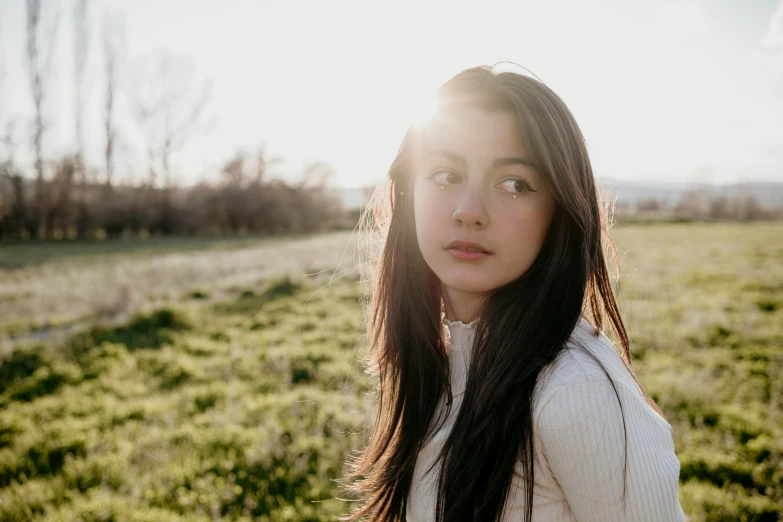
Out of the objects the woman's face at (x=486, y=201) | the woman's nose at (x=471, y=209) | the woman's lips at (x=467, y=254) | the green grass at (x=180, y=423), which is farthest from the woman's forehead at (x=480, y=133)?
the green grass at (x=180, y=423)

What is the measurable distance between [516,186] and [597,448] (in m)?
0.83

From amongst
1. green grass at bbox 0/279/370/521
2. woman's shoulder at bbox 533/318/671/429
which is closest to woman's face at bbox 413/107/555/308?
woman's shoulder at bbox 533/318/671/429

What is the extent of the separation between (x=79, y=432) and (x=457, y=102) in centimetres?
482

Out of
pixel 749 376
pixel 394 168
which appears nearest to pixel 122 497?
pixel 394 168

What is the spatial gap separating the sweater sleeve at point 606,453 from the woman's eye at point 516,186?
0.64 metres

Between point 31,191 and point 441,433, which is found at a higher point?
point 31,191

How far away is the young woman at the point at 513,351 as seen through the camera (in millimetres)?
1135

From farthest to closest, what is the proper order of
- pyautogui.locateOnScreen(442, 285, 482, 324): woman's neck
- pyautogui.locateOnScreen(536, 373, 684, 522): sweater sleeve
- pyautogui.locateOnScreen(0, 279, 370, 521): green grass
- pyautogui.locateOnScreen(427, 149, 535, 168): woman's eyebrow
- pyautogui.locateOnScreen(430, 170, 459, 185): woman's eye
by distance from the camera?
pyautogui.locateOnScreen(0, 279, 370, 521): green grass
pyautogui.locateOnScreen(442, 285, 482, 324): woman's neck
pyautogui.locateOnScreen(430, 170, 459, 185): woman's eye
pyautogui.locateOnScreen(427, 149, 535, 168): woman's eyebrow
pyautogui.locateOnScreen(536, 373, 684, 522): sweater sleeve

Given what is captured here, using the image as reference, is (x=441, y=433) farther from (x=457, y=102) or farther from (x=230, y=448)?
(x=230, y=448)

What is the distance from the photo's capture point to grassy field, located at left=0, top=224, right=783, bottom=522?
11.0 ft

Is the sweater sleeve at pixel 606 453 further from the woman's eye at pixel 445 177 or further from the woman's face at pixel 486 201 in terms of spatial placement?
the woman's eye at pixel 445 177

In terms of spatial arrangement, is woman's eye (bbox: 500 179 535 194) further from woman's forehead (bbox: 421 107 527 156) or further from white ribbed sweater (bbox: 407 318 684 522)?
white ribbed sweater (bbox: 407 318 684 522)

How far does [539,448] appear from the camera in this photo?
1.23 m

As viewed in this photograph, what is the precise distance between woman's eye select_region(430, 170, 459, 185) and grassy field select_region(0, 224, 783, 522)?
8.19 ft
